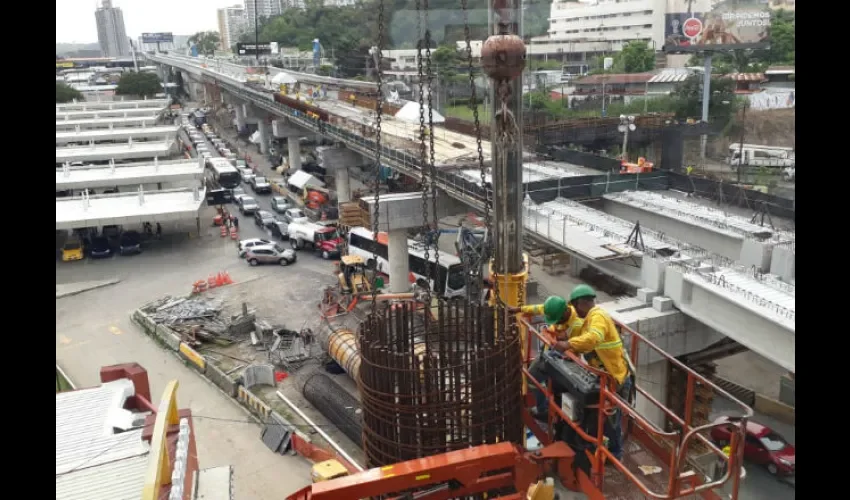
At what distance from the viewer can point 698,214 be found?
20.9 meters

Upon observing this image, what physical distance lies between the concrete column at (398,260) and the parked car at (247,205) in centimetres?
1663

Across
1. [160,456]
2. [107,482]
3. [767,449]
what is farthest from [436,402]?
[767,449]

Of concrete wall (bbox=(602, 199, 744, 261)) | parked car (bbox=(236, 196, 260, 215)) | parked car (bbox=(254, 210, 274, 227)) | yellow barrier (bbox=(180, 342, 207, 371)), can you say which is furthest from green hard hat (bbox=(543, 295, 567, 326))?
parked car (bbox=(236, 196, 260, 215))

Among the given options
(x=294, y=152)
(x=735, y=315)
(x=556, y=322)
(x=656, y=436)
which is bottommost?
(x=735, y=315)

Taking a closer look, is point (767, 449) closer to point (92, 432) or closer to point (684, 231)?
point (684, 231)

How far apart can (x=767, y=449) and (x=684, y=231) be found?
7.37 meters

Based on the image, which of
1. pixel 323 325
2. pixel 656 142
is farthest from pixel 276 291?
pixel 656 142

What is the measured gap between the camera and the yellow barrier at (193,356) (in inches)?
813

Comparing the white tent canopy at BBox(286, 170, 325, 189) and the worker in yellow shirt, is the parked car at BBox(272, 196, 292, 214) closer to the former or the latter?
Result: the white tent canopy at BBox(286, 170, 325, 189)

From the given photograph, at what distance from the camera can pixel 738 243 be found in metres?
18.4

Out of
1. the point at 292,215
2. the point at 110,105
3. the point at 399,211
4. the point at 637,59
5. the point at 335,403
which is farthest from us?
the point at 110,105

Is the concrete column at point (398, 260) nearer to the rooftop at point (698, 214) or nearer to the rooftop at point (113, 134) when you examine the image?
the rooftop at point (698, 214)
